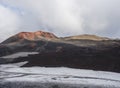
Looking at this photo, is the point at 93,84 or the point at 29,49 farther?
the point at 29,49

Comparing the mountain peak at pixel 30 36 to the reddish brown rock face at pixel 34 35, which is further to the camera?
the reddish brown rock face at pixel 34 35

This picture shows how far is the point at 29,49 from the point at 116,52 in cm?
1900

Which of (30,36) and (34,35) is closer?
(30,36)

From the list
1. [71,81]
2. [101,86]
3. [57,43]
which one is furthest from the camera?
[57,43]

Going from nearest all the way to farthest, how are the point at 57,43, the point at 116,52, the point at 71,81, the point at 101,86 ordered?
the point at 101,86 → the point at 71,81 → the point at 116,52 → the point at 57,43

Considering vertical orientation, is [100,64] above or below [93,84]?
above

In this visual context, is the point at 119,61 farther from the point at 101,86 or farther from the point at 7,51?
the point at 7,51

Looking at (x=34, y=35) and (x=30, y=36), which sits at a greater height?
(x=34, y=35)

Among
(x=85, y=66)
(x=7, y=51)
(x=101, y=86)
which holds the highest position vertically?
(x=7, y=51)

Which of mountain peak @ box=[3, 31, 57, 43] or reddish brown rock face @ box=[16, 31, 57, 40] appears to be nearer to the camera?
mountain peak @ box=[3, 31, 57, 43]

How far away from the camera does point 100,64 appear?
3061 centimetres

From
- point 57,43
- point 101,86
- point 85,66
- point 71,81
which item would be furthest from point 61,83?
point 57,43

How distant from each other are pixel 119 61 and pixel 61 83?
11723 mm

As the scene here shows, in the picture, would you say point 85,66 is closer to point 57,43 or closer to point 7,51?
point 57,43
